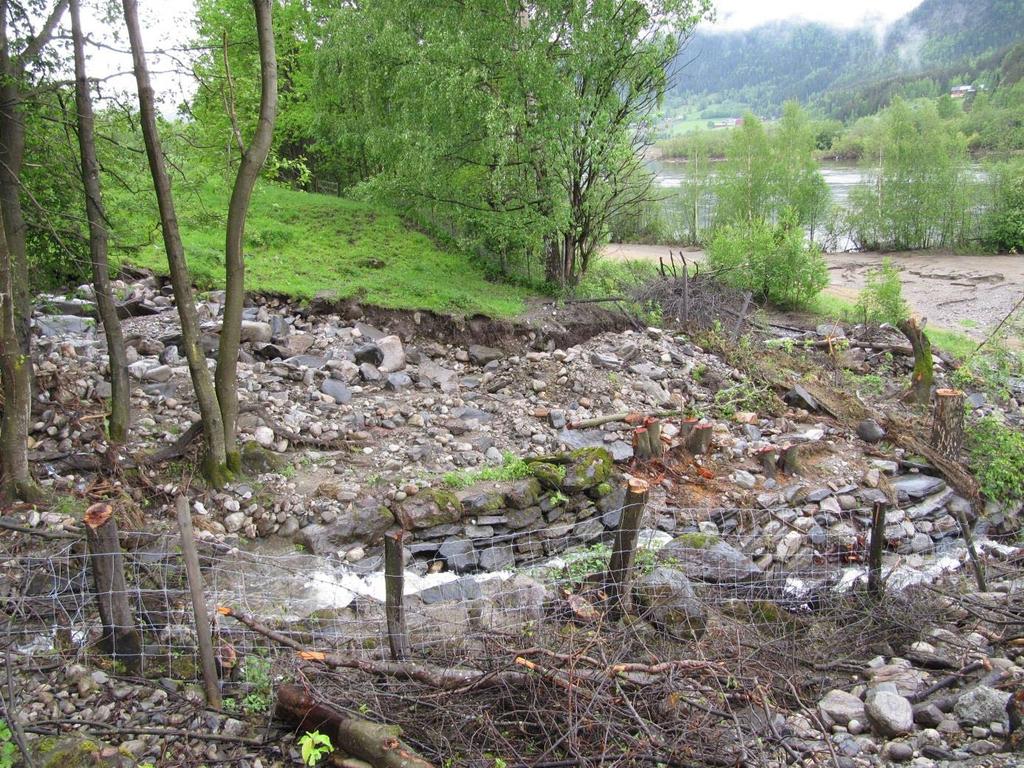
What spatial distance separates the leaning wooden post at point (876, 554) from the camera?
502cm

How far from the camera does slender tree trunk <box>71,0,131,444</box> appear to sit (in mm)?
5645

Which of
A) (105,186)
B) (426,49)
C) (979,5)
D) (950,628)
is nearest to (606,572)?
(950,628)

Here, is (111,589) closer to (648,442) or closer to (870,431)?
(648,442)

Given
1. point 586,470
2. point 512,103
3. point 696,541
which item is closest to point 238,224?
point 586,470

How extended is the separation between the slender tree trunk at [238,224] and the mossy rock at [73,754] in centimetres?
342

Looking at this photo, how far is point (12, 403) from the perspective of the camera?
540cm

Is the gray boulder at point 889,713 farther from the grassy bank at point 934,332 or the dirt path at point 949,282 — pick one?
the dirt path at point 949,282

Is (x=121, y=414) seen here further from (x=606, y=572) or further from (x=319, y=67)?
(x=319, y=67)

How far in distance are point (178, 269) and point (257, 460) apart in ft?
6.11

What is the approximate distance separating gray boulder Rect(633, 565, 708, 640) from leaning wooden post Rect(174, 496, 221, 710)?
2.59m

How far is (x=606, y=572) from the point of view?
Result: 473 centimetres

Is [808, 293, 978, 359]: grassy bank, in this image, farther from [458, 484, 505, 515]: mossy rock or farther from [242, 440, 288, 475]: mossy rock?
[242, 440, 288, 475]: mossy rock

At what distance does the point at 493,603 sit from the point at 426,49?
8.58m

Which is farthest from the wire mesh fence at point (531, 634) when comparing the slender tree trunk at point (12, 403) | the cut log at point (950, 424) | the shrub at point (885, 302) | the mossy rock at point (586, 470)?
the shrub at point (885, 302)
